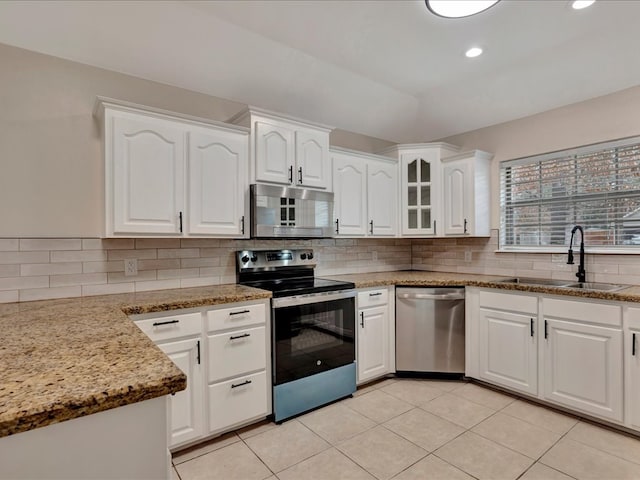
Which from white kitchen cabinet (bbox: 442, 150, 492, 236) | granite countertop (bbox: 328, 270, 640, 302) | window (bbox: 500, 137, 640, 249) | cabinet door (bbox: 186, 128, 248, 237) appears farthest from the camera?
white kitchen cabinet (bbox: 442, 150, 492, 236)

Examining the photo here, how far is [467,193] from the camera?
11.5ft

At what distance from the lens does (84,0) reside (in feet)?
6.82

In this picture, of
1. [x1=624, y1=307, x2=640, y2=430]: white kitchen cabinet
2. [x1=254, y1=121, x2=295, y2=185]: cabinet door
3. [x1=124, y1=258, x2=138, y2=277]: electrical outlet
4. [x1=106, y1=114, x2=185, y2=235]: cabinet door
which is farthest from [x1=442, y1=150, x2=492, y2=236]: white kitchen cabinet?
[x1=124, y1=258, x2=138, y2=277]: electrical outlet

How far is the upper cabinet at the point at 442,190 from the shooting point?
137 inches

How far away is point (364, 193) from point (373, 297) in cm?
102

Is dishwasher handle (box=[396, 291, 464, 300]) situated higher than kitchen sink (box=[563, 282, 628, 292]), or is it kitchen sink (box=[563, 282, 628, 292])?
kitchen sink (box=[563, 282, 628, 292])

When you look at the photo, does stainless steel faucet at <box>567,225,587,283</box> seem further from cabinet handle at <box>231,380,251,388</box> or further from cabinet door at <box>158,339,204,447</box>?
cabinet door at <box>158,339,204,447</box>

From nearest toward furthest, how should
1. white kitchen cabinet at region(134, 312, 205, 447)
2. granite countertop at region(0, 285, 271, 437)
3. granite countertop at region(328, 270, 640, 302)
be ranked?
granite countertop at region(0, 285, 271, 437) → white kitchen cabinet at region(134, 312, 205, 447) → granite countertop at region(328, 270, 640, 302)

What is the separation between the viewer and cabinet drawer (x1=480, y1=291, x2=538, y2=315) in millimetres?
2721

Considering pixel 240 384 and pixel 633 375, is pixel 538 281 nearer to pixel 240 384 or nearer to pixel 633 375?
pixel 633 375

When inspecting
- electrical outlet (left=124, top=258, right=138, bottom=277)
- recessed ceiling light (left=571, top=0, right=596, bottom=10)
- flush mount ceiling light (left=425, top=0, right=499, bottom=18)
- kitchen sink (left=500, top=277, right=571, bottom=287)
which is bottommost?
kitchen sink (left=500, top=277, right=571, bottom=287)

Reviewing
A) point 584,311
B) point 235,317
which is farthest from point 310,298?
point 584,311

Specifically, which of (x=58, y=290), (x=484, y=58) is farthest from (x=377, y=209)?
(x=58, y=290)

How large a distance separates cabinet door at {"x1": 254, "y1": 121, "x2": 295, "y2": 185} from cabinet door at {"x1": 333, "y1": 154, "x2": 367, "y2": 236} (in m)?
0.56
